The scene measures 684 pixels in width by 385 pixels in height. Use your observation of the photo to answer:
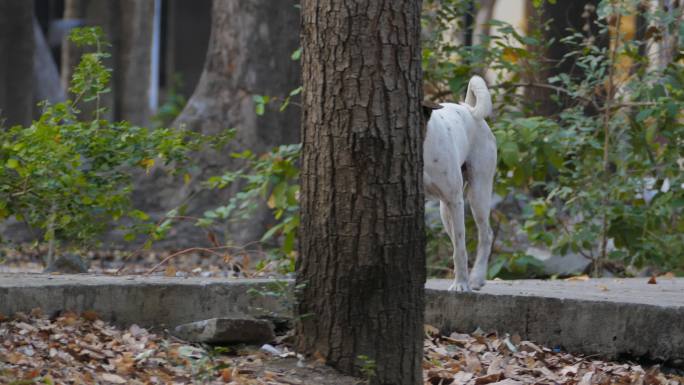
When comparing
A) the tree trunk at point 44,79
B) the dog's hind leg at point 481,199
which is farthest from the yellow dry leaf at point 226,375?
the tree trunk at point 44,79

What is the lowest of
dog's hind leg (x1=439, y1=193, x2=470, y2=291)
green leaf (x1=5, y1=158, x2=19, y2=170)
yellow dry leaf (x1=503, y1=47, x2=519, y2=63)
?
dog's hind leg (x1=439, y1=193, x2=470, y2=291)

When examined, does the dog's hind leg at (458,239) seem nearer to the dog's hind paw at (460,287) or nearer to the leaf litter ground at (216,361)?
the dog's hind paw at (460,287)

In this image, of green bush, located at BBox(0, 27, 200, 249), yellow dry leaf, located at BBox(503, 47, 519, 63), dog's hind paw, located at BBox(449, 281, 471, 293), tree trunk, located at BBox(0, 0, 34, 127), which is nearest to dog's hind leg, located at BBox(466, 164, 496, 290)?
dog's hind paw, located at BBox(449, 281, 471, 293)

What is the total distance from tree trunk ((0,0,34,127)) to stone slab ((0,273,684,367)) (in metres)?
8.29

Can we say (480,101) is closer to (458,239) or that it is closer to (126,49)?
(458,239)

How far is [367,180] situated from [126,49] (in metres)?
13.7

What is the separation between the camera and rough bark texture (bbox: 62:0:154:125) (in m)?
17.5

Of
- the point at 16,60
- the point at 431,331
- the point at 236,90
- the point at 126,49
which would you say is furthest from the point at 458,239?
the point at 126,49

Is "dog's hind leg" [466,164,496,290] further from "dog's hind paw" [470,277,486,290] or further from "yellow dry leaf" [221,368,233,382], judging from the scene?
"yellow dry leaf" [221,368,233,382]

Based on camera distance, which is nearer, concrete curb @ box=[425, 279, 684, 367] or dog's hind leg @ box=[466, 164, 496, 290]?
concrete curb @ box=[425, 279, 684, 367]

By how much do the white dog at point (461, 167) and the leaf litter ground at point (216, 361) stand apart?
0.55 m

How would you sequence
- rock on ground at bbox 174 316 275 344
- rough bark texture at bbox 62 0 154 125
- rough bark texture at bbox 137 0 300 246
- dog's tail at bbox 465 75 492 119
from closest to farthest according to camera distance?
rock on ground at bbox 174 316 275 344 → dog's tail at bbox 465 75 492 119 → rough bark texture at bbox 137 0 300 246 → rough bark texture at bbox 62 0 154 125

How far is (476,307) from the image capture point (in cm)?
667

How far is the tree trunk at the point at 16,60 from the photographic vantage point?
14.3 m
